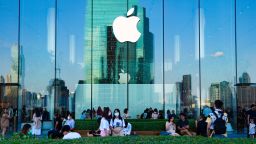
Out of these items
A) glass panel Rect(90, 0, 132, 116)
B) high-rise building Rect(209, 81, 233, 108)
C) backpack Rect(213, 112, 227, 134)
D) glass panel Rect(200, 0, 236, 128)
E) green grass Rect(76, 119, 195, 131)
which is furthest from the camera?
glass panel Rect(90, 0, 132, 116)

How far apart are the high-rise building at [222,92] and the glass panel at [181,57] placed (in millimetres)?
717

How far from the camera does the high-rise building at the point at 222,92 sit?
23.5m

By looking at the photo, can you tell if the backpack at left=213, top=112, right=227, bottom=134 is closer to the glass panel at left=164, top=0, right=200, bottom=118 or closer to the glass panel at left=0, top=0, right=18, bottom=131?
the glass panel at left=164, top=0, right=200, bottom=118

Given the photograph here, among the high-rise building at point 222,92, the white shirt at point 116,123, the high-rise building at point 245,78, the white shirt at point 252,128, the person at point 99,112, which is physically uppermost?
the high-rise building at point 245,78

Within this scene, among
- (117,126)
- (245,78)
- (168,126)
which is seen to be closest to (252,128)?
(168,126)

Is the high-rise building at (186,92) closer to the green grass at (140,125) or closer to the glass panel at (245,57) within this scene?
the glass panel at (245,57)

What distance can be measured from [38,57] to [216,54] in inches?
331

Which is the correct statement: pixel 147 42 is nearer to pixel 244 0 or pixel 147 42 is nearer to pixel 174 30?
pixel 174 30

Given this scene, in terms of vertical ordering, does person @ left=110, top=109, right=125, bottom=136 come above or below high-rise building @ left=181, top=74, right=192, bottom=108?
below

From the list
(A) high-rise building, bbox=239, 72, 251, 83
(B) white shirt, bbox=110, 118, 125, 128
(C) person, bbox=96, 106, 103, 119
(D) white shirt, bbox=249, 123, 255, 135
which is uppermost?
(A) high-rise building, bbox=239, 72, 251, 83

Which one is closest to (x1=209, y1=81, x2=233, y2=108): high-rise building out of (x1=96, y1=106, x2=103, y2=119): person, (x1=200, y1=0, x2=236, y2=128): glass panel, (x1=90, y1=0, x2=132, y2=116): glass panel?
(x1=200, y1=0, x2=236, y2=128): glass panel

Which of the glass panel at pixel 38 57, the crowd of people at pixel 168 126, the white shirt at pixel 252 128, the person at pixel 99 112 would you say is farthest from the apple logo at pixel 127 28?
the white shirt at pixel 252 128

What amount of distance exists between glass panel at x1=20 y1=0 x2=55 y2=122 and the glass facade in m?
0.05

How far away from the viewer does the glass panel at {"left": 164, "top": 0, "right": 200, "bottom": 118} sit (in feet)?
77.7
